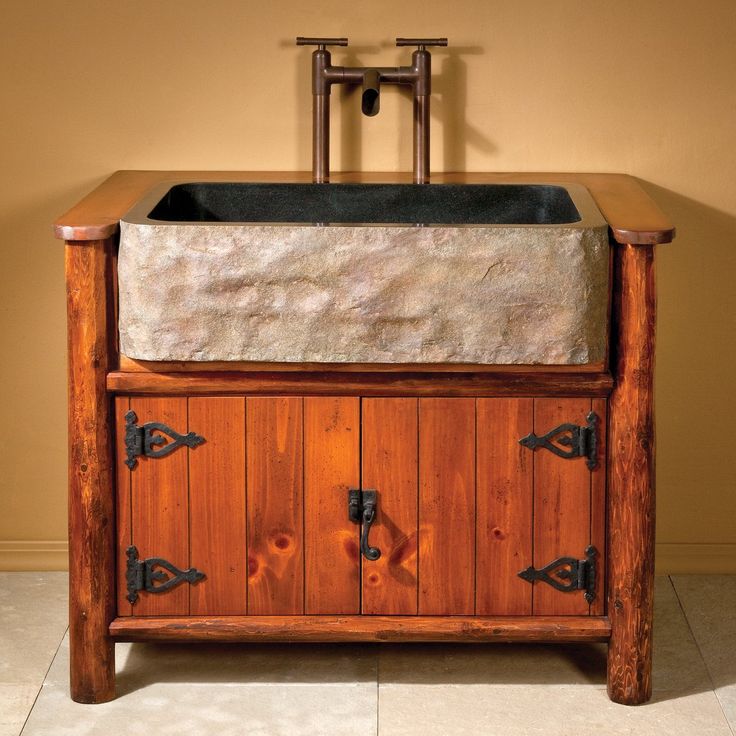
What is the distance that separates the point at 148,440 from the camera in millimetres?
2234

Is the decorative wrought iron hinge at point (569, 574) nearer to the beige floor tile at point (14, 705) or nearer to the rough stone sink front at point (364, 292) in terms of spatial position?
the rough stone sink front at point (364, 292)

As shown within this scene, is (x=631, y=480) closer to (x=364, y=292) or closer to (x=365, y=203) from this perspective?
(x=364, y=292)

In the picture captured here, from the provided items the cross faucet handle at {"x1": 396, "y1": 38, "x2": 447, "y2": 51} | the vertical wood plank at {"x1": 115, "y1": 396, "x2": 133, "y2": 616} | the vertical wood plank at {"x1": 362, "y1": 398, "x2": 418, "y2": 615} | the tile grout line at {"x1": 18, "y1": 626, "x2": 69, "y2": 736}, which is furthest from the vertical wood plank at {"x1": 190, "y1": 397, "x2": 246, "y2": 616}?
the cross faucet handle at {"x1": 396, "y1": 38, "x2": 447, "y2": 51}

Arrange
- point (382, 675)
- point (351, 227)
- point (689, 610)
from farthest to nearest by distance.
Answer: point (689, 610)
point (382, 675)
point (351, 227)

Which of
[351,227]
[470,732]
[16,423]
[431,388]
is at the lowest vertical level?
[470,732]

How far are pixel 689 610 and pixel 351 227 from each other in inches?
45.2

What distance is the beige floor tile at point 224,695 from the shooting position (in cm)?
223

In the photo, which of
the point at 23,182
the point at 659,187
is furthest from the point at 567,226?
the point at 23,182

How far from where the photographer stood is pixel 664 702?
2322 mm

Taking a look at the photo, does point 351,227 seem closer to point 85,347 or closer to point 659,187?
point 85,347

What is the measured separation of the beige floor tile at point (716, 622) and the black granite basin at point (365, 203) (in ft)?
2.77

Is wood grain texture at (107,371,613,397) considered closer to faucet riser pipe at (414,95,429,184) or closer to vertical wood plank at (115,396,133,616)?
vertical wood plank at (115,396,133,616)

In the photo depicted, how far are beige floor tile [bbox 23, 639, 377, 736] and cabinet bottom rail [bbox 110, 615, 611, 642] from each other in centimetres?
11

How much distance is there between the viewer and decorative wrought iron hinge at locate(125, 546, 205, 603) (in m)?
2.27
